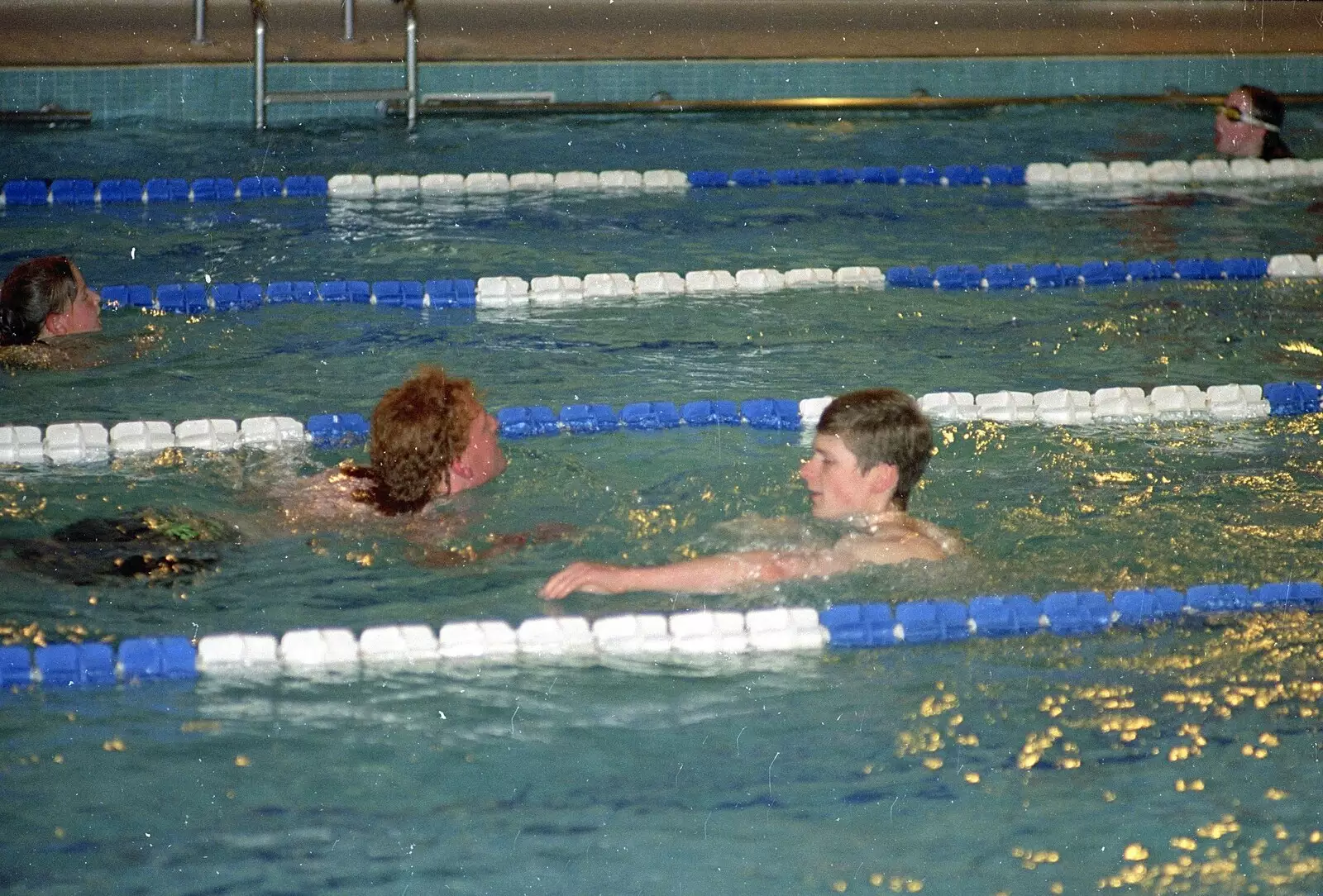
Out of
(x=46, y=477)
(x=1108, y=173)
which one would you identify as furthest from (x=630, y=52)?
(x=46, y=477)

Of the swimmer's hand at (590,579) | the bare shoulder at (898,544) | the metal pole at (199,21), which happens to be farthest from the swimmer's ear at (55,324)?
the metal pole at (199,21)

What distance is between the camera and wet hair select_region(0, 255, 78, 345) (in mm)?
5340

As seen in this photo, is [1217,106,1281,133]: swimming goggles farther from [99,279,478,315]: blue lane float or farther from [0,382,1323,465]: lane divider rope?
[99,279,478,315]: blue lane float

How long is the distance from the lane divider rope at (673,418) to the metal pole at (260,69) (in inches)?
186

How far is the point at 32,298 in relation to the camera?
5328 millimetres

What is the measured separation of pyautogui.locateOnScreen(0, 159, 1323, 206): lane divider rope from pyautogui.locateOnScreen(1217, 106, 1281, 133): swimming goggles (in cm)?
18

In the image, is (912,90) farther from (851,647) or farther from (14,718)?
(14,718)

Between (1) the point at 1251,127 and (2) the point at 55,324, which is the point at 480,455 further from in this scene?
(1) the point at 1251,127

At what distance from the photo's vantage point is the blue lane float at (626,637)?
3326 mm

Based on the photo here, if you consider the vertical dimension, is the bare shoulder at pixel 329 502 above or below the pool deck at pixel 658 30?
below

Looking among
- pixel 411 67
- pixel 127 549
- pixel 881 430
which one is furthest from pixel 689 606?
pixel 411 67

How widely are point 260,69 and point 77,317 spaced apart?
154 inches

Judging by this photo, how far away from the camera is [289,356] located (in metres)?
5.50

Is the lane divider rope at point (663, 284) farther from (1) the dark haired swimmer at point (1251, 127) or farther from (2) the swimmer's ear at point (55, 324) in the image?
(1) the dark haired swimmer at point (1251, 127)
